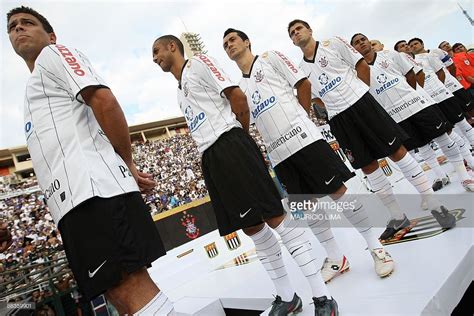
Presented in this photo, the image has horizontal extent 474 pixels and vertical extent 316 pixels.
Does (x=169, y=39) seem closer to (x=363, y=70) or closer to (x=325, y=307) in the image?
(x=363, y=70)

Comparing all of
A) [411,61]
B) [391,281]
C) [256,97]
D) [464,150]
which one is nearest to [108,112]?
[256,97]

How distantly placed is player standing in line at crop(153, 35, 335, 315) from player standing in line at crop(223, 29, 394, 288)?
220 mm

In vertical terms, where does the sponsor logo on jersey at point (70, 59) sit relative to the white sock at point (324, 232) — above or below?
above

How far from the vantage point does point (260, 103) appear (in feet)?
8.14

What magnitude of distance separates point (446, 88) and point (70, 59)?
5.10 metres

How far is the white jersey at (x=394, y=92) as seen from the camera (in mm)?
3451

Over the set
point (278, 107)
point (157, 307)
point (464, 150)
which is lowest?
point (464, 150)

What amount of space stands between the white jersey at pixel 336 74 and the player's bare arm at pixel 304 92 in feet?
1.37

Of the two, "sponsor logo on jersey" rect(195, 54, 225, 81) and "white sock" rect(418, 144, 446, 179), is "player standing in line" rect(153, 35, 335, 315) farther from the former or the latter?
"white sock" rect(418, 144, 446, 179)

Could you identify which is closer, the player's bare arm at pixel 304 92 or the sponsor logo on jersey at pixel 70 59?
the sponsor logo on jersey at pixel 70 59

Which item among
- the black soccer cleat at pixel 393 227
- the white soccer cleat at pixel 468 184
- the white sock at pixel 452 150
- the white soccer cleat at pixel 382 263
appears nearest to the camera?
the white soccer cleat at pixel 382 263

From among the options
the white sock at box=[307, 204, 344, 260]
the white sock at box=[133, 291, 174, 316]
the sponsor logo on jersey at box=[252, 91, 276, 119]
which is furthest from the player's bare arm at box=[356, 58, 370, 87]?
the white sock at box=[133, 291, 174, 316]

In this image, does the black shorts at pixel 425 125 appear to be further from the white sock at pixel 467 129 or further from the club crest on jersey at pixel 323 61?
the club crest on jersey at pixel 323 61

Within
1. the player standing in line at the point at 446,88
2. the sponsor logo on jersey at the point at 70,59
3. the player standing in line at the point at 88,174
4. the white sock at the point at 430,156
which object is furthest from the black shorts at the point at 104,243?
the player standing in line at the point at 446,88
